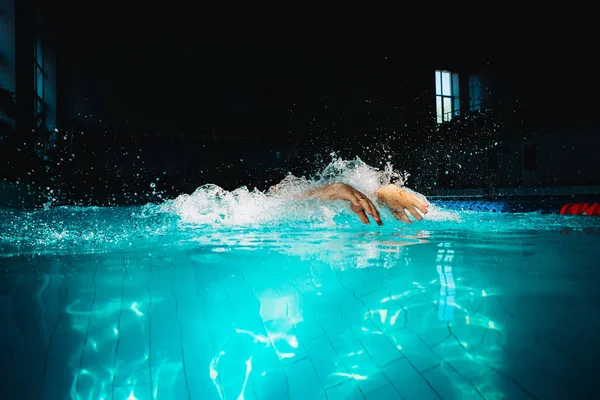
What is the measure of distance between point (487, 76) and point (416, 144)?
3479 millimetres

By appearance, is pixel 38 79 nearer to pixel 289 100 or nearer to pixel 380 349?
pixel 289 100

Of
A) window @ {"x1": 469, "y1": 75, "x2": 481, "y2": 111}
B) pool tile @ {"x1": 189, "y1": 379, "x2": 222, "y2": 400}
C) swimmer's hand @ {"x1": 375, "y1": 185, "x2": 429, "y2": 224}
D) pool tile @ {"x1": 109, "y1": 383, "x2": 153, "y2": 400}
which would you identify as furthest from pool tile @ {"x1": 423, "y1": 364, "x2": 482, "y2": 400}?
window @ {"x1": 469, "y1": 75, "x2": 481, "y2": 111}

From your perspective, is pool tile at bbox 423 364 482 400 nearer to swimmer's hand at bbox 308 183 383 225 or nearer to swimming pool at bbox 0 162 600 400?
swimming pool at bbox 0 162 600 400

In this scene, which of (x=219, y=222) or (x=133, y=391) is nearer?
(x=133, y=391)

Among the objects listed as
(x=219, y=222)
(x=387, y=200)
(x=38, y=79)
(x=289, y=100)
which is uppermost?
(x=289, y=100)

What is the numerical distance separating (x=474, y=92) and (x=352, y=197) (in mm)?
14397

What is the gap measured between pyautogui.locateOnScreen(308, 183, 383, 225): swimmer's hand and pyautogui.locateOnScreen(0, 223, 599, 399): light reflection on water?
0.69 metres

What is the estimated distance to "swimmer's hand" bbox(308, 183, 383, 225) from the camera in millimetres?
2953

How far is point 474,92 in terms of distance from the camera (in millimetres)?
15617

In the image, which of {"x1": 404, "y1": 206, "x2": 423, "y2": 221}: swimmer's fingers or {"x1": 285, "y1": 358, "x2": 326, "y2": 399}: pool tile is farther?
{"x1": 404, "y1": 206, "x2": 423, "y2": 221}: swimmer's fingers

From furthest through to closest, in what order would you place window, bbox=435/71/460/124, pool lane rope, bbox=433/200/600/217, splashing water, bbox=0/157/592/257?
1. window, bbox=435/71/460/124
2. pool lane rope, bbox=433/200/600/217
3. splashing water, bbox=0/157/592/257

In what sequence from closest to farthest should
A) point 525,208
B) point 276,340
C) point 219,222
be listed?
point 276,340, point 219,222, point 525,208

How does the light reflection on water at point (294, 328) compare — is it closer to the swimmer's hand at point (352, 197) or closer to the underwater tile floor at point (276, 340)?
the underwater tile floor at point (276, 340)

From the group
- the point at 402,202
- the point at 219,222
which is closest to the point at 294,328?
the point at 402,202
